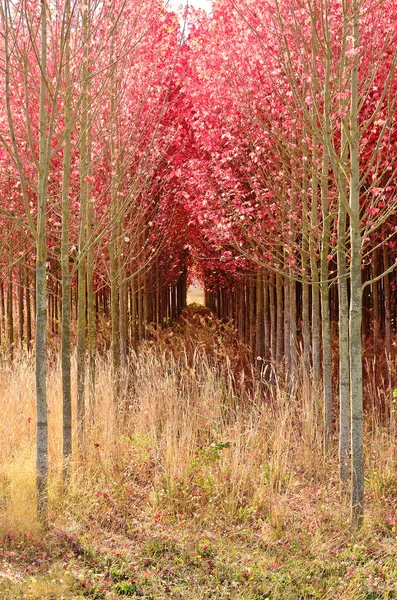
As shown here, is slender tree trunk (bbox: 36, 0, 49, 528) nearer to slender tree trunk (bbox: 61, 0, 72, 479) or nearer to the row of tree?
the row of tree

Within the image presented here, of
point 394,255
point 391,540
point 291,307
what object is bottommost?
point 391,540

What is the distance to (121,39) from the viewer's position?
21.7 ft

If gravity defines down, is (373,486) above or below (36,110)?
below

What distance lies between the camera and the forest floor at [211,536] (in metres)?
4.02

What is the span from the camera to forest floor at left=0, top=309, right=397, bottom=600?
4016 mm

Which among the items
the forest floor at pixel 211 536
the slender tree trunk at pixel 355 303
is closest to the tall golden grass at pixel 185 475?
the forest floor at pixel 211 536

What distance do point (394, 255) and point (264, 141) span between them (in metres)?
2.82

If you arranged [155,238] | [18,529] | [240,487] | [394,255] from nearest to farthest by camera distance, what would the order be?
[18,529] < [240,487] < [394,255] < [155,238]

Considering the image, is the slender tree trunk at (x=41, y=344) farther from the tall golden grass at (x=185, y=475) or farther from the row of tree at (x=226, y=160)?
the tall golden grass at (x=185, y=475)

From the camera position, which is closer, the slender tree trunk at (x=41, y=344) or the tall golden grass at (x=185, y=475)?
the slender tree trunk at (x=41, y=344)

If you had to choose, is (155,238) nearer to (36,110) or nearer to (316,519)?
(36,110)

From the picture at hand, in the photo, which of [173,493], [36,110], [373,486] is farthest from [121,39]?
[373,486]

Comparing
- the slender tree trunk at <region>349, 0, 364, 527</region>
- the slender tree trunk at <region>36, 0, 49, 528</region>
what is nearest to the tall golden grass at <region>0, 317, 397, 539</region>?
the slender tree trunk at <region>36, 0, 49, 528</region>

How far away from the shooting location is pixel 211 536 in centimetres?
470
